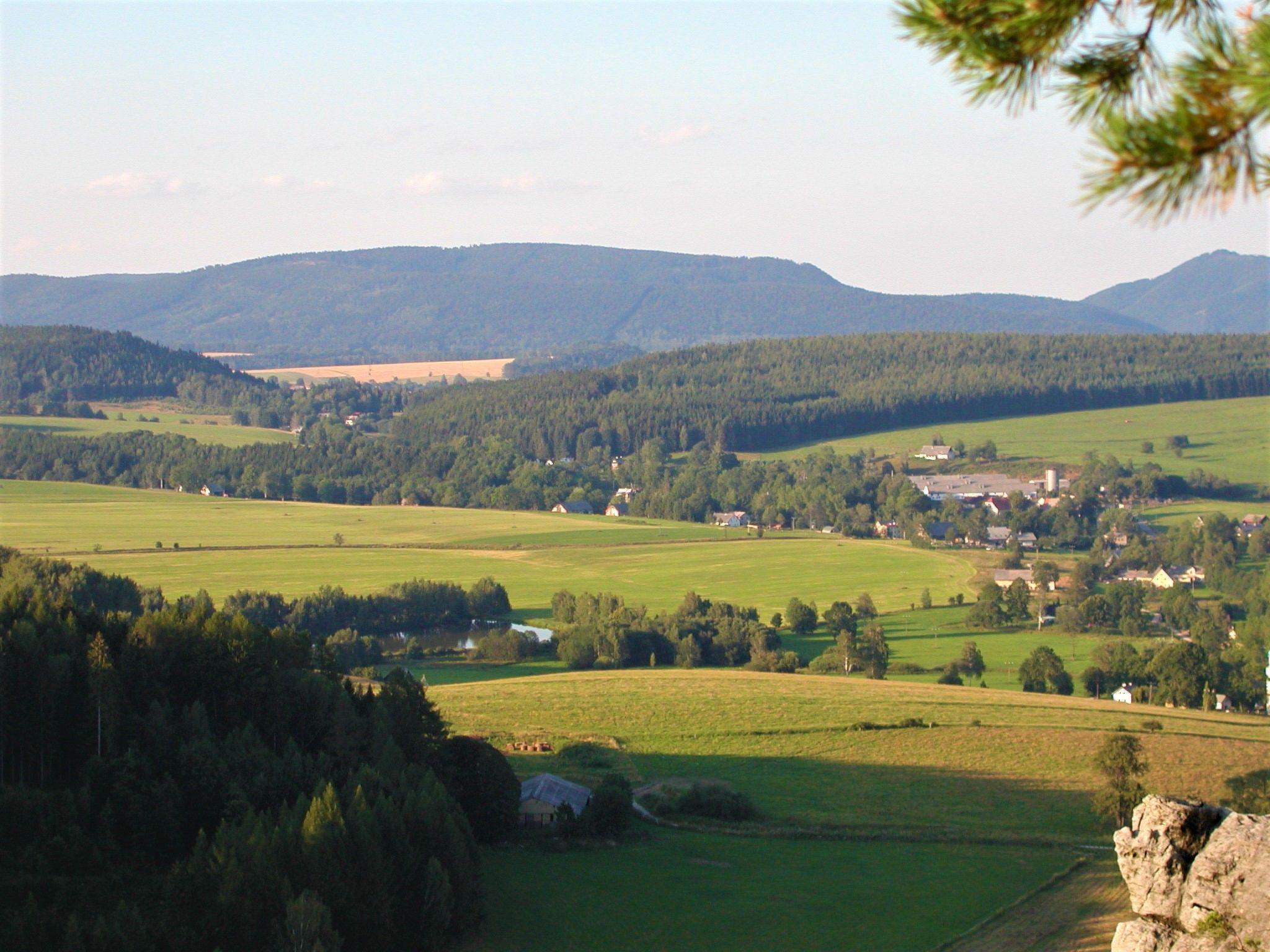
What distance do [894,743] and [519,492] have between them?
2896 inches

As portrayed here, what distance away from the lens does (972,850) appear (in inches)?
1228

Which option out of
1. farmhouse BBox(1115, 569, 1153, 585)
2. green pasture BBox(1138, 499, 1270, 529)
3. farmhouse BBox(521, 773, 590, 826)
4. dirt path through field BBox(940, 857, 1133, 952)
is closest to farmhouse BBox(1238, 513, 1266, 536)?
green pasture BBox(1138, 499, 1270, 529)

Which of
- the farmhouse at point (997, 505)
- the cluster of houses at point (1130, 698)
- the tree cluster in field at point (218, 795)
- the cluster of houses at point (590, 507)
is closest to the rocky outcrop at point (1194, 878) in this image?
the tree cluster in field at point (218, 795)

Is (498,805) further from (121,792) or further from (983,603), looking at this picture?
(983,603)

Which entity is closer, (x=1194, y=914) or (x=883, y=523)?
(x=1194, y=914)

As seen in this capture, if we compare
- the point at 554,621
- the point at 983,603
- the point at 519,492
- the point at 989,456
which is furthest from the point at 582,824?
the point at 989,456

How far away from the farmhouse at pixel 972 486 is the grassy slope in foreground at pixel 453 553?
15.6 meters

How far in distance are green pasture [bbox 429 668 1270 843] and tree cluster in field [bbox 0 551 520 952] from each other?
715 centimetres

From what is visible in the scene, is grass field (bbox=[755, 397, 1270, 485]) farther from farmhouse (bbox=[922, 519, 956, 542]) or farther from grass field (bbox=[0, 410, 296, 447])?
grass field (bbox=[0, 410, 296, 447])

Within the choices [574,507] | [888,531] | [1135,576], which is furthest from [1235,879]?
[574,507]

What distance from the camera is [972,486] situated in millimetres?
109438

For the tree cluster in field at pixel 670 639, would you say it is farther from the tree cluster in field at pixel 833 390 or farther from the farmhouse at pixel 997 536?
the tree cluster in field at pixel 833 390

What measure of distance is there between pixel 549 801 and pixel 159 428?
111 m

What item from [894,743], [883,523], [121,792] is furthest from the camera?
[883,523]
